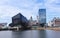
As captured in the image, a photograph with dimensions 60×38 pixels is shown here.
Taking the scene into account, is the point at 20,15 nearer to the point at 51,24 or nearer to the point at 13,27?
the point at 13,27

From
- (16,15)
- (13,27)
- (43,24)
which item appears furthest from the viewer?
(43,24)

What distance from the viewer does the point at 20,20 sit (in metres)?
139

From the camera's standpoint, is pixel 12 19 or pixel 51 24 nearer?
pixel 12 19

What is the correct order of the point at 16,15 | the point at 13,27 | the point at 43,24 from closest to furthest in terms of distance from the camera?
1. the point at 13,27
2. the point at 16,15
3. the point at 43,24

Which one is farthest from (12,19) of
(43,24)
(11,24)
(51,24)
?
(51,24)

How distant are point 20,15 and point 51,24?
3504 centimetres

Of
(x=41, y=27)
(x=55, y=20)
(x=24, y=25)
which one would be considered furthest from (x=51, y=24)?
(x=24, y=25)

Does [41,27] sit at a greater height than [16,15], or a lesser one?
lesser

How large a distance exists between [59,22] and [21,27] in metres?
37.5

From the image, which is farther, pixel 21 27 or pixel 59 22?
pixel 59 22

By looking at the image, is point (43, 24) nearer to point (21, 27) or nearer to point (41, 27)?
point (41, 27)

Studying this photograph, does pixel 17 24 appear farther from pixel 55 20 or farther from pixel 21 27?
pixel 55 20

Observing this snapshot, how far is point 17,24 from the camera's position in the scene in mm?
141375

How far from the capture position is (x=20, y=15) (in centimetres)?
14338
